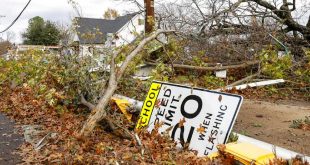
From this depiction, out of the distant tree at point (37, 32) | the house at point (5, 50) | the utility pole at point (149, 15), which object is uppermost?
the distant tree at point (37, 32)

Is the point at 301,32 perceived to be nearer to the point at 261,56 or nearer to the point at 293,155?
the point at 261,56

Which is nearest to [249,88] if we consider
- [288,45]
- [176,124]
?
[288,45]

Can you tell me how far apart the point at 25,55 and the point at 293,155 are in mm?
8458

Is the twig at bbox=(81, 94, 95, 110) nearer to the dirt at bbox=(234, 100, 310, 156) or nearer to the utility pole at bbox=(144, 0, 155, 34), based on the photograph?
the dirt at bbox=(234, 100, 310, 156)

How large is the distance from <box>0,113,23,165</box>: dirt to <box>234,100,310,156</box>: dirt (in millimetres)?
3220

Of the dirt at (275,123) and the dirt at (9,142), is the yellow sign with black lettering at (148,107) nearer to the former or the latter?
the dirt at (275,123)

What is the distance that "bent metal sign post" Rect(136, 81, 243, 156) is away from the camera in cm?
401

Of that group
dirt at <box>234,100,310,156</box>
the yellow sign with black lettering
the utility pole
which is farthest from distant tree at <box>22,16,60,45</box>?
the yellow sign with black lettering

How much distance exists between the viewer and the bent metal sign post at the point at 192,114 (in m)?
4.01

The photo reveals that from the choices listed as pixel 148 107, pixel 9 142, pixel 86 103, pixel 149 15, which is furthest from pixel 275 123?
pixel 149 15

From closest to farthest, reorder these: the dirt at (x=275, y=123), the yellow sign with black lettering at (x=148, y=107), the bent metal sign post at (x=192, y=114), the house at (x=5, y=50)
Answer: the bent metal sign post at (x=192, y=114) → the dirt at (x=275, y=123) → the yellow sign with black lettering at (x=148, y=107) → the house at (x=5, y=50)

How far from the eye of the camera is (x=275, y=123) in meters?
5.69

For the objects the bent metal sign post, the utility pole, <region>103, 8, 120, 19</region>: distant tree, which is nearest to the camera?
the bent metal sign post

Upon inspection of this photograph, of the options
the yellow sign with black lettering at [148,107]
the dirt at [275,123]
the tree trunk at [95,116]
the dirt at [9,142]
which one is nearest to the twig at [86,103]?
the tree trunk at [95,116]
